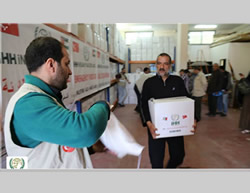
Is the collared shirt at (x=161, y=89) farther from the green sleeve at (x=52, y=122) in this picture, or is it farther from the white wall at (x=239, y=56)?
the white wall at (x=239, y=56)

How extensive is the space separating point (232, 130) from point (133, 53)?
499 centimetres

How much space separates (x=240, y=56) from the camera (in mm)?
7883

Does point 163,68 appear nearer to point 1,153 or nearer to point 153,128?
point 153,128

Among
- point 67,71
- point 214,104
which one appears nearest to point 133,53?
point 214,104

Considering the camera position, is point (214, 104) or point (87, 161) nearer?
point (87, 161)

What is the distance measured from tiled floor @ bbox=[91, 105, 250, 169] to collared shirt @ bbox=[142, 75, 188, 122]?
1.10m

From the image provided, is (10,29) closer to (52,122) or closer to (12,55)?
(12,55)

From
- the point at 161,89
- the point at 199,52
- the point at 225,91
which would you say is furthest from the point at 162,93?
the point at 199,52

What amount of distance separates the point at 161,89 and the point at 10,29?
1.31 meters

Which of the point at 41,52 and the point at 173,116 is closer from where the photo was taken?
the point at 41,52

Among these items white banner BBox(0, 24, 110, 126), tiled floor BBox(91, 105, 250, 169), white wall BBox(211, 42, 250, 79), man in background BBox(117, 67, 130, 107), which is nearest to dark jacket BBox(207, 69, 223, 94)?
tiled floor BBox(91, 105, 250, 169)

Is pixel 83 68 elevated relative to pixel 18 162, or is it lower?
elevated

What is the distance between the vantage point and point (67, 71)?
2.68ft

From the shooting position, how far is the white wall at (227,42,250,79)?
309 inches
